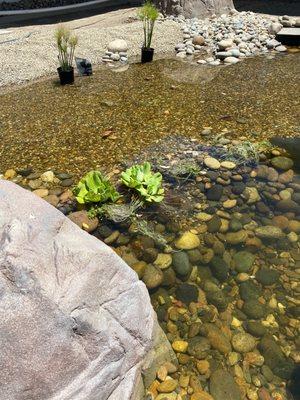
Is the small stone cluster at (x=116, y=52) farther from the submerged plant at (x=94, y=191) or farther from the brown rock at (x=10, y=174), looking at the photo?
the submerged plant at (x=94, y=191)

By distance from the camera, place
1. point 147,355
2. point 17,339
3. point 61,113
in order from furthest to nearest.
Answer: point 61,113, point 147,355, point 17,339

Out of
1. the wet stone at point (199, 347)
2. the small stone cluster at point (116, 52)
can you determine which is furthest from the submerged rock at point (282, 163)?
the small stone cluster at point (116, 52)

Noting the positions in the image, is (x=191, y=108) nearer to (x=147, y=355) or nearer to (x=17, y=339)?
(x=147, y=355)

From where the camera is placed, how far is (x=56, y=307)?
2.20m

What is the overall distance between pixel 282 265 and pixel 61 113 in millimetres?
5279

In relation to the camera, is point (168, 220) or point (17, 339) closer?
point (17, 339)

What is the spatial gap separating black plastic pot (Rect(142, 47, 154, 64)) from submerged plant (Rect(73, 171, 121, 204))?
6.19 meters

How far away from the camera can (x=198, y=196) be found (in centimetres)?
523

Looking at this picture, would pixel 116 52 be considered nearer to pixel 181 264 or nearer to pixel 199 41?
pixel 199 41

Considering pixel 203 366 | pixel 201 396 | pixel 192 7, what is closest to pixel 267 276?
pixel 203 366

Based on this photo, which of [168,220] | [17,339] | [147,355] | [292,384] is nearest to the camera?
[17,339]

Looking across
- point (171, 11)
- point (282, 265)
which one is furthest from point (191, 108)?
point (171, 11)

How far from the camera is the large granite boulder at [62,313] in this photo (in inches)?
83.3

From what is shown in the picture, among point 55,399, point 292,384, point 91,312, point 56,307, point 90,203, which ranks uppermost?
point 56,307
